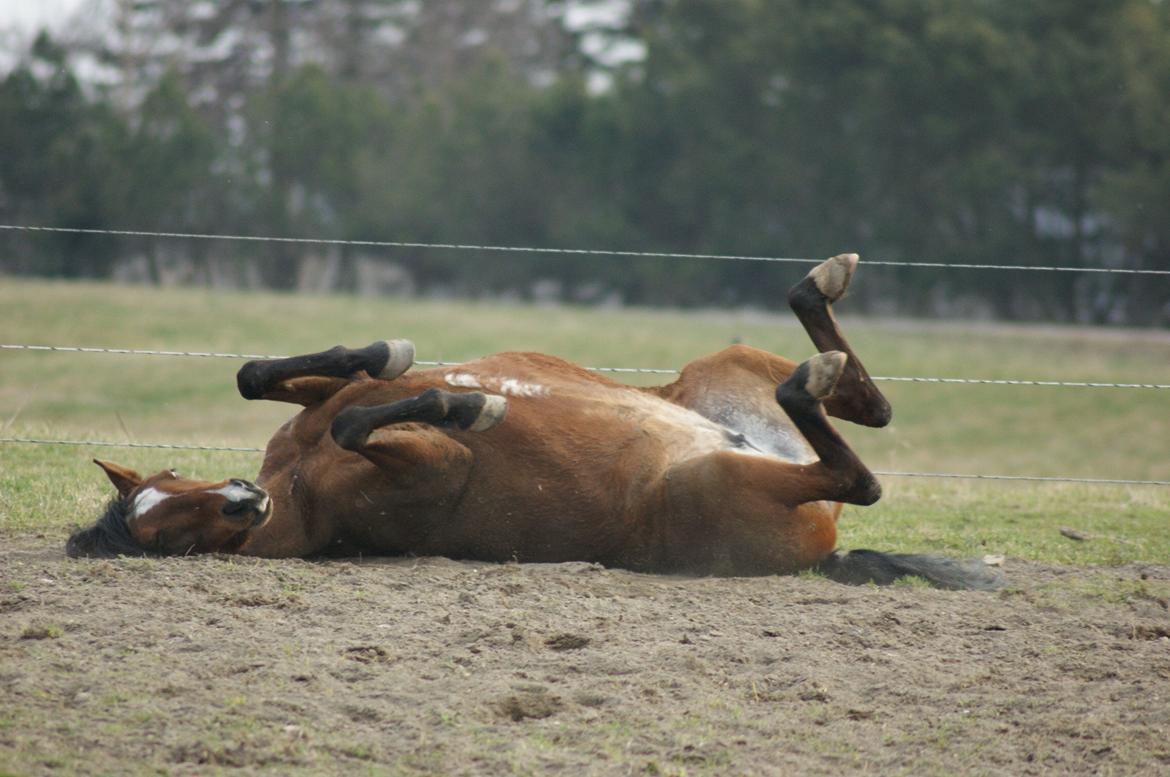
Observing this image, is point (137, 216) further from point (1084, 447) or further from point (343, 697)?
point (343, 697)

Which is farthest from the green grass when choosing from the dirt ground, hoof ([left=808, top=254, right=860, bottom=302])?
the dirt ground

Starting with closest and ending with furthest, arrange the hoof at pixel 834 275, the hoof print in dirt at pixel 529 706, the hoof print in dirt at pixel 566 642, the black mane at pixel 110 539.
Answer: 1. the hoof print in dirt at pixel 529 706
2. the hoof print in dirt at pixel 566 642
3. the black mane at pixel 110 539
4. the hoof at pixel 834 275

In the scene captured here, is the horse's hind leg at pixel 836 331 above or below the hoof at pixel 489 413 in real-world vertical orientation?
above

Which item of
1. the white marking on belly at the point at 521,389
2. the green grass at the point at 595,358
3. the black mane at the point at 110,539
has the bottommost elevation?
the green grass at the point at 595,358

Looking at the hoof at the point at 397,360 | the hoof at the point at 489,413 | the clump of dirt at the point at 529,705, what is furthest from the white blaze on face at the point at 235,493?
the clump of dirt at the point at 529,705

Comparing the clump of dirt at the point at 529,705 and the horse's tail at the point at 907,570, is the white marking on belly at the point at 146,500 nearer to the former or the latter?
the clump of dirt at the point at 529,705

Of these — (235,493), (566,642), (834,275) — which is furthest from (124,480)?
(834,275)

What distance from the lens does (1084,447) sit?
68.3 feet

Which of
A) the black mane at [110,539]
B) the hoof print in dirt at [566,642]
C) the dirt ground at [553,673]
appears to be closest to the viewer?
the dirt ground at [553,673]

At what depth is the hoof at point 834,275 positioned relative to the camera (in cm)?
549

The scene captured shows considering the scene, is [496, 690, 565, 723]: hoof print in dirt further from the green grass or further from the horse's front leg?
the green grass

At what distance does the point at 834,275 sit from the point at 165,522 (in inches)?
113

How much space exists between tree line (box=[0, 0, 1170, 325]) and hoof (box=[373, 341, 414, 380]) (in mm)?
26836

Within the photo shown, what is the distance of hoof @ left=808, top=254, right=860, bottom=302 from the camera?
549cm
